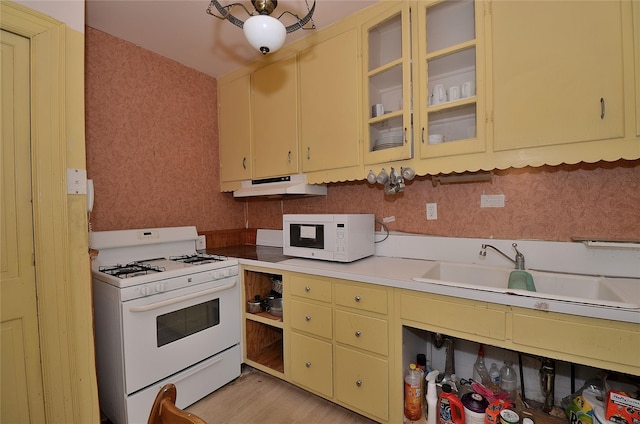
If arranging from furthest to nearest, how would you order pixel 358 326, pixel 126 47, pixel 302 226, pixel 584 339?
pixel 126 47
pixel 302 226
pixel 358 326
pixel 584 339

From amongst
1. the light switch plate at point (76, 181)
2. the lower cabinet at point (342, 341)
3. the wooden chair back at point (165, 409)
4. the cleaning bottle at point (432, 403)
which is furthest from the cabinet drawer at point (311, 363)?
the light switch plate at point (76, 181)

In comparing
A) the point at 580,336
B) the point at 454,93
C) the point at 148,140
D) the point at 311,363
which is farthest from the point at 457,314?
the point at 148,140

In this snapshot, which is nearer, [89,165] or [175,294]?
[175,294]

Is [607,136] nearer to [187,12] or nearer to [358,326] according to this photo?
[358,326]

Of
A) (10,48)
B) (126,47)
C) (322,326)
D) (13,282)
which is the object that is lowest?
(322,326)

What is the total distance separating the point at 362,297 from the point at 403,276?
0.24m

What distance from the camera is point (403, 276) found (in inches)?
57.6

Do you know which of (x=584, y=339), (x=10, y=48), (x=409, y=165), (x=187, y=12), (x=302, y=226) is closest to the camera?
(x=584, y=339)

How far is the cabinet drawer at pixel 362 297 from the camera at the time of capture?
1.47 m

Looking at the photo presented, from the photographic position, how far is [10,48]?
115cm

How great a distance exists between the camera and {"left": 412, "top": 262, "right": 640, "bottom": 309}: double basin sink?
3.59 feet

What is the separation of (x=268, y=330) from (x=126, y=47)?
7.86 feet

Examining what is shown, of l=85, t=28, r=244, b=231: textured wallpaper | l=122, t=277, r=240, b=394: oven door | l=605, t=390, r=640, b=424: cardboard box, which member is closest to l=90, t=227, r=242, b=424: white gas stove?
l=122, t=277, r=240, b=394: oven door

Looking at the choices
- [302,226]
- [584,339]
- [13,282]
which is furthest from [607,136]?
[13,282]
